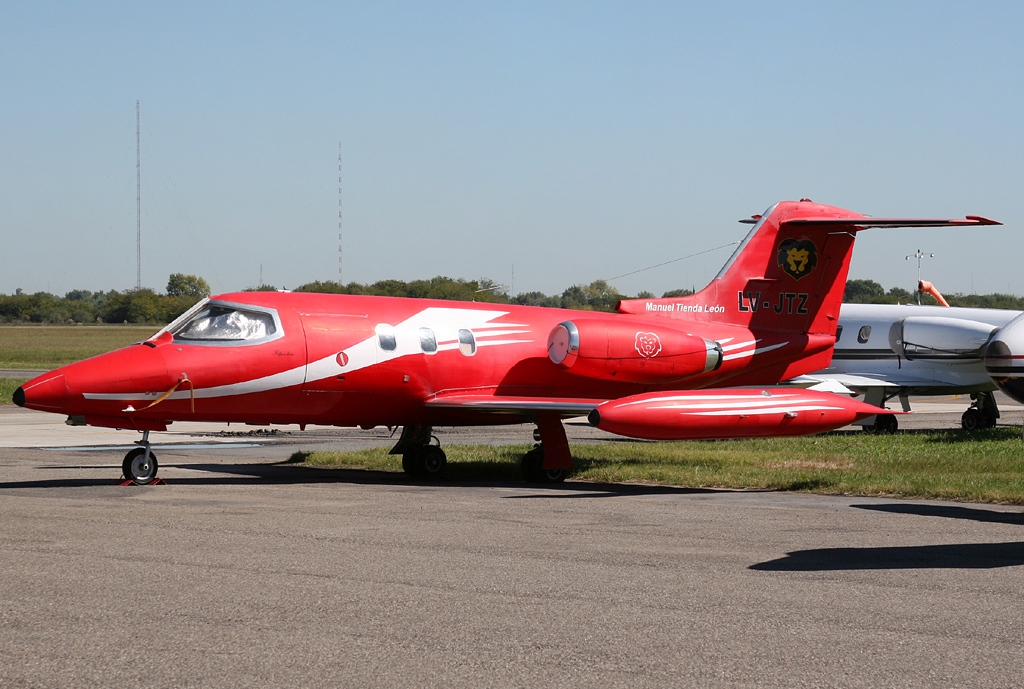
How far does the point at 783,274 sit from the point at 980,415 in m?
13.2

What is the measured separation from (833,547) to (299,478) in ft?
31.6

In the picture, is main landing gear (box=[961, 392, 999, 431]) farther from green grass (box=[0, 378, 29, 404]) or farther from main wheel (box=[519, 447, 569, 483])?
green grass (box=[0, 378, 29, 404])

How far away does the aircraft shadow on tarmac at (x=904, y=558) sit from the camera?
32.0ft

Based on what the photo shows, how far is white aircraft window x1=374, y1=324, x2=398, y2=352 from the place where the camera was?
17.6m

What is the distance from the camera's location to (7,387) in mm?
43594

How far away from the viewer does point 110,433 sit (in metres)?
28.1

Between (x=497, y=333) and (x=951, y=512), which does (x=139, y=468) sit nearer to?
(x=497, y=333)

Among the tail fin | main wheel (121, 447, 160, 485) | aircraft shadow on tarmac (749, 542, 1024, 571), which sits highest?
the tail fin

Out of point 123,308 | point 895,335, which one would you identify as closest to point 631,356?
point 895,335

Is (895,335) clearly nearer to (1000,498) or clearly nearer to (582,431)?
(582,431)

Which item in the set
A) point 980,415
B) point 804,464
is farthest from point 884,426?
point 804,464

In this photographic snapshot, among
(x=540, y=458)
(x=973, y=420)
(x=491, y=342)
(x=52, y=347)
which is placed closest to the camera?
(x=540, y=458)

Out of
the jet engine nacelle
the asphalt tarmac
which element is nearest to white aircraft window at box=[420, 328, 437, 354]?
the jet engine nacelle

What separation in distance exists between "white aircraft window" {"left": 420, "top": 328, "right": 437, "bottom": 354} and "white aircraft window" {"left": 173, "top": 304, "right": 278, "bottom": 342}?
2.34 metres
